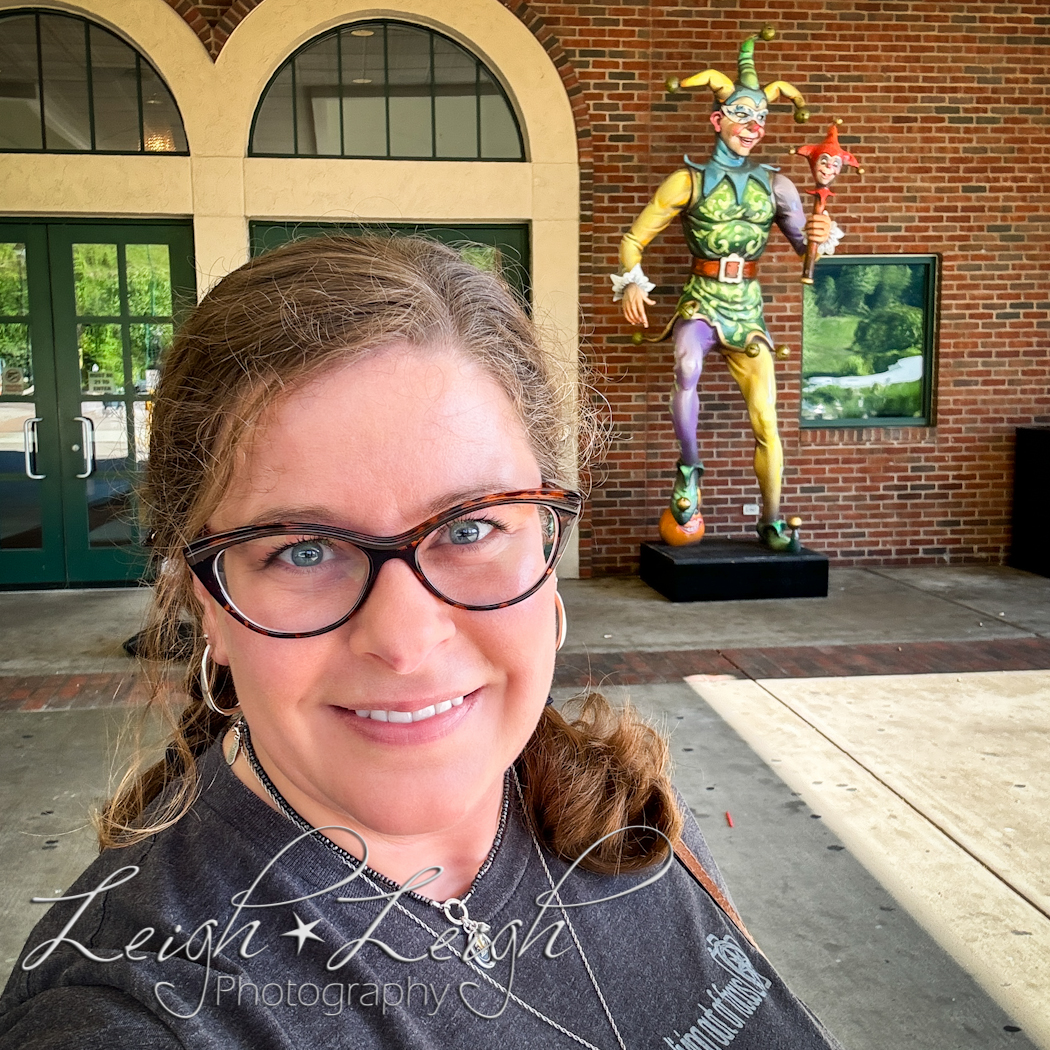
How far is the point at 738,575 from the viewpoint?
6.97m

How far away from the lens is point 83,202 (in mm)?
7090

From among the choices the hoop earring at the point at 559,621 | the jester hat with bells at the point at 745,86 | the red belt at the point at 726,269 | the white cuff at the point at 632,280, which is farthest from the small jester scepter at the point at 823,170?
the hoop earring at the point at 559,621

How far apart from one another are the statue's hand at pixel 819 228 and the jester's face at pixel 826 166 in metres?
0.22

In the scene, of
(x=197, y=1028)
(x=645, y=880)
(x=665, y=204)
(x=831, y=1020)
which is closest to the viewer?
(x=197, y=1028)

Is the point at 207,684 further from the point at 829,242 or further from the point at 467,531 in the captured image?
the point at 829,242

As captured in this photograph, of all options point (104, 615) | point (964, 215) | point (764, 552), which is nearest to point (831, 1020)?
point (764, 552)

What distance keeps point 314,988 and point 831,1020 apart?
1918 mm

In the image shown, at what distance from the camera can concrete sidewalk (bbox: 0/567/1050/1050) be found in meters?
2.65

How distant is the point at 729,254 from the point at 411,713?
6250 mm

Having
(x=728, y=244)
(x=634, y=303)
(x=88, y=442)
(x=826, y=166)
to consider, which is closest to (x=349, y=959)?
(x=634, y=303)

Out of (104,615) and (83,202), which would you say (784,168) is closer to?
(83,202)

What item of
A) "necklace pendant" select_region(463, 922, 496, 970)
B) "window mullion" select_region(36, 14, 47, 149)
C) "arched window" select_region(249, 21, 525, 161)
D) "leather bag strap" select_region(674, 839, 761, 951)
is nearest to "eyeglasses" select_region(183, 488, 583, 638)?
"necklace pendant" select_region(463, 922, 496, 970)

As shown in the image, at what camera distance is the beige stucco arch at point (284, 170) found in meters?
7.02

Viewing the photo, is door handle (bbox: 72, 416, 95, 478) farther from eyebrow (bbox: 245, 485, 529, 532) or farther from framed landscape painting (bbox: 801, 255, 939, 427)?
eyebrow (bbox: 245, 485, 529, 532)
